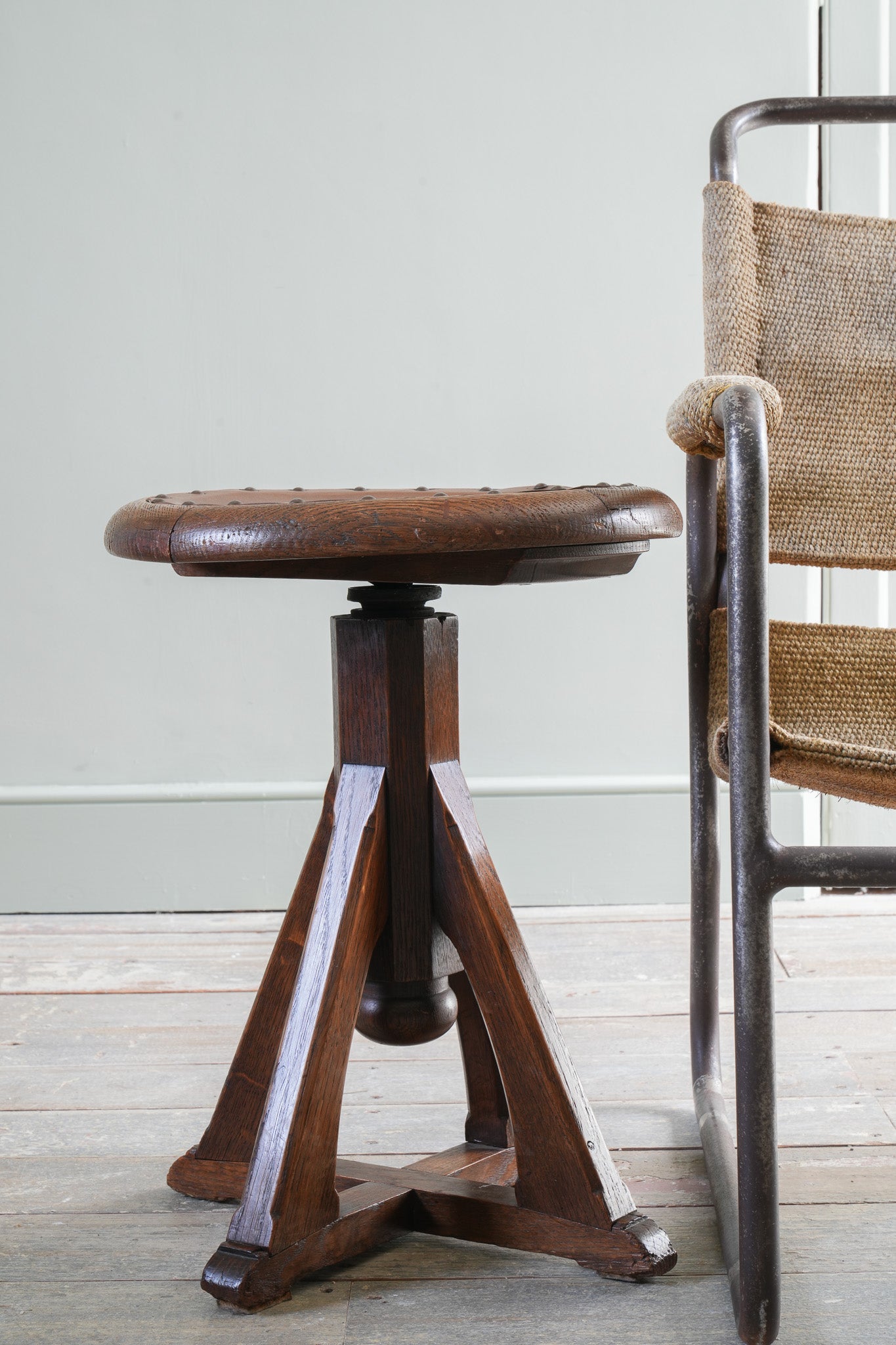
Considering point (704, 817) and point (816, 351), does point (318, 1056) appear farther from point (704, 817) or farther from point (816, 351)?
point (816, 351)

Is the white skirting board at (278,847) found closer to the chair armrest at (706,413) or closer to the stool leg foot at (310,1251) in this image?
the stool leg foot at (310,1251)

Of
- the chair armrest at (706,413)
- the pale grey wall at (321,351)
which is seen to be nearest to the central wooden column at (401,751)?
the chair armrest at (706,413)

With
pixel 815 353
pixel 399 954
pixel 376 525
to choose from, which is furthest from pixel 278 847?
pixel 376 525

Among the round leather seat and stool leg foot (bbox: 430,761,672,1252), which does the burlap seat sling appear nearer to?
the round leather seat

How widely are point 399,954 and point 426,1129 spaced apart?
311 mm

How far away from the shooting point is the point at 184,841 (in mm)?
1836

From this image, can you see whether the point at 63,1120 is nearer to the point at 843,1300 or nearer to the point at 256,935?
the point at 256,935

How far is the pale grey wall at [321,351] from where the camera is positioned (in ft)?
5.84

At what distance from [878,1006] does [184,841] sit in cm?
97

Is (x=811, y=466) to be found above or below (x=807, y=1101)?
above

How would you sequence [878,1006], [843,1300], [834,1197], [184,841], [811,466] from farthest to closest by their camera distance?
[184,841] < [878,1006] < [811,466] < [834,1197] < [843,1300]

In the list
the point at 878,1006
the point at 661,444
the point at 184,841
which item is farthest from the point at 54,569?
the point at 878,1006

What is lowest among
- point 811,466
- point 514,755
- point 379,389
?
point 514,755

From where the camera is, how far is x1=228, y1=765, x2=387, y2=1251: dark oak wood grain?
33.5 inches
